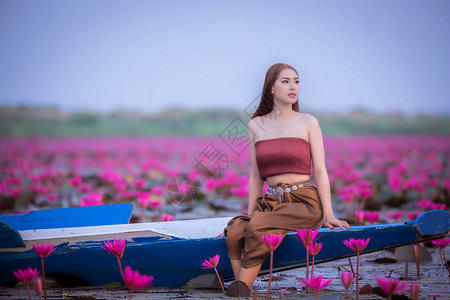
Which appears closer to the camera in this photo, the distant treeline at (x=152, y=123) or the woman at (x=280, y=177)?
the woman at (x=280, y=177)

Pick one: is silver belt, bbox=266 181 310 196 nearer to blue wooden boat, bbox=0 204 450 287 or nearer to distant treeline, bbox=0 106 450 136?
blue wooden boat, bbox=0 204 450 287

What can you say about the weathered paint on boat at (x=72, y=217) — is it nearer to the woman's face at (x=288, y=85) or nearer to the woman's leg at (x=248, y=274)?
the woman's leg at (x=248, y=274)

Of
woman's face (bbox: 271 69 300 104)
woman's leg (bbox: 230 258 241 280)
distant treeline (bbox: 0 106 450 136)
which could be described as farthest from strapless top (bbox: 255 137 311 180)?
distant treeline (bbox: 0 106 450 136)

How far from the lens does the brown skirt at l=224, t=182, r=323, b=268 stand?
2.38 m

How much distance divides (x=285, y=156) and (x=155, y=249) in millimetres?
934

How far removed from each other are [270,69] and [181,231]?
128 centimetres

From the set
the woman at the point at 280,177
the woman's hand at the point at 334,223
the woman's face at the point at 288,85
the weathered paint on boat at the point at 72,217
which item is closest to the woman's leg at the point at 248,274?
the woman at the point at 280,177

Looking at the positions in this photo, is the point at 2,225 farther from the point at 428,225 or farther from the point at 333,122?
the point at 333,122

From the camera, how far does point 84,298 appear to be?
2.26 meters

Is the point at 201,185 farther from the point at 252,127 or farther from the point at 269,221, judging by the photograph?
the point at 269,221

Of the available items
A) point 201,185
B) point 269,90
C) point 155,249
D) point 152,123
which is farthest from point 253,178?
point 152,123

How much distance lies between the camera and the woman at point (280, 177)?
8.07 feet

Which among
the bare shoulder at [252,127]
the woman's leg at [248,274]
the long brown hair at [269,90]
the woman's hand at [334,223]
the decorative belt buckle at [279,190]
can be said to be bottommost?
the woman's leg at [248,274]

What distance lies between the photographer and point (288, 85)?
2.80m
